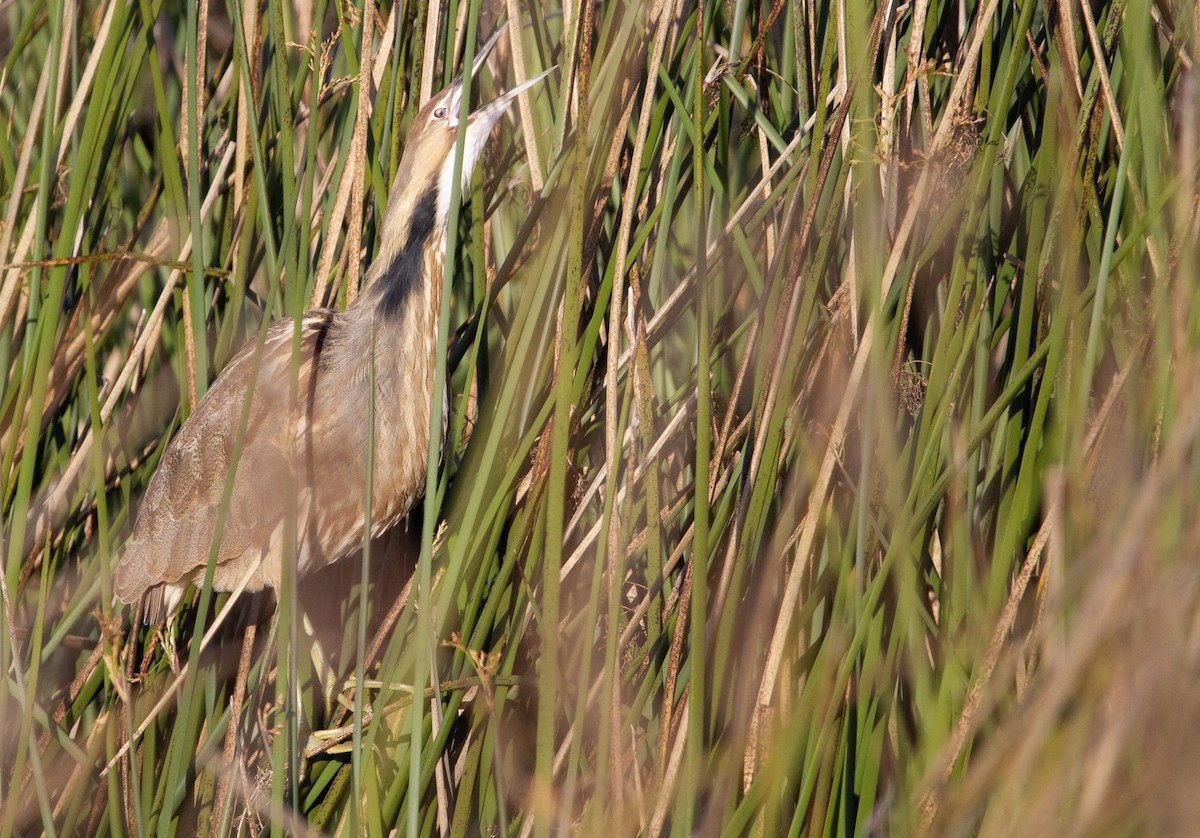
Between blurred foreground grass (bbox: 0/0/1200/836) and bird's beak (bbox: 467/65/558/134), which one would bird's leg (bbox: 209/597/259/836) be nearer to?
blurred foreground grass (bbox: 0/0/1200/836)

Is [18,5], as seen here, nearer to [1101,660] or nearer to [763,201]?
[763,201]

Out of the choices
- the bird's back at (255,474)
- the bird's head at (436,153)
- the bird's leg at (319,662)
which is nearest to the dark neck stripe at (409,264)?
the bird's head at (436,153)

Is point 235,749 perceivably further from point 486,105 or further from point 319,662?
point 486,105

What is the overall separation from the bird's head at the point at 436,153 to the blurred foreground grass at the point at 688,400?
0.05m

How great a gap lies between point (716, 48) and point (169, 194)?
78 cm

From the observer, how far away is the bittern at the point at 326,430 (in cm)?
152

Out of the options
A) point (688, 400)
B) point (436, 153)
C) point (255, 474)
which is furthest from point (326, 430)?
point (688, 400)

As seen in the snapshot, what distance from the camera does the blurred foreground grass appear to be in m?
0.99

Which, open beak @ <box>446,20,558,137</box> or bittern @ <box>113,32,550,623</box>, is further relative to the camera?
bittern @ <box>113,32,550,623</box>

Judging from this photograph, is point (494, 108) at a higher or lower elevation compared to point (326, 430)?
higher

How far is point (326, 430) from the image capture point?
5.18 ft

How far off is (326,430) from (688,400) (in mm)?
610

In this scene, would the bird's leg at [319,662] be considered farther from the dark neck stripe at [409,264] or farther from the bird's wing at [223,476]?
the dark neck stripe at [409,264]

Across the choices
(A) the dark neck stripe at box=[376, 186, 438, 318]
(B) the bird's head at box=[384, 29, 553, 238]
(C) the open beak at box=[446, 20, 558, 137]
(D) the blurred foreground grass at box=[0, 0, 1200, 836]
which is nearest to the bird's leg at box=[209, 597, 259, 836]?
(D) the blurred foreground grass at box=[0, 0, 1200, 836]
